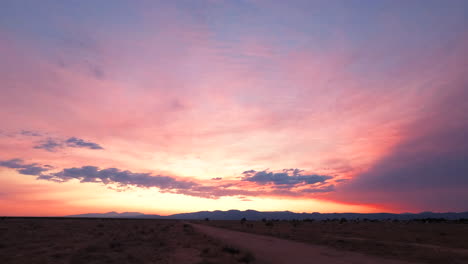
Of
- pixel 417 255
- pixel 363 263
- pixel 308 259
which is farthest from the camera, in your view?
pixel 417 255

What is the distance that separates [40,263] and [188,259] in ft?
27.7

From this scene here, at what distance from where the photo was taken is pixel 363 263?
57.2ft

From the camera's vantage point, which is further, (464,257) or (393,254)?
(393,254)

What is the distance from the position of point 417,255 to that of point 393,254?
1.49m

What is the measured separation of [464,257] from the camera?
20047 mm

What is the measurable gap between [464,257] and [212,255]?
54.2 ft

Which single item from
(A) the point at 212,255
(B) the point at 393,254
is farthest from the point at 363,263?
(A) the point at 212,255

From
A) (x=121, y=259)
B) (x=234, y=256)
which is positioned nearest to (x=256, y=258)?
(x=234, y=256)

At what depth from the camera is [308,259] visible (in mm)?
19031

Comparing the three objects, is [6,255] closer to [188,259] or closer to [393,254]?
[188,259]

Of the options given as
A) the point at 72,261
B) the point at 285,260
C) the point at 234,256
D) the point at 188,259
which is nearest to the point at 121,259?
the point at 72,261

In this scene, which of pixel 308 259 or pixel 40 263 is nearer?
pixel 40 263

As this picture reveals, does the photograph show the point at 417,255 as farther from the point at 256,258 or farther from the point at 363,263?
the point at 256,258

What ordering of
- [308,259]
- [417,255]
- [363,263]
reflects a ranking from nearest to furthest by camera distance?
[363,263]
[308,259]
[417,255]
